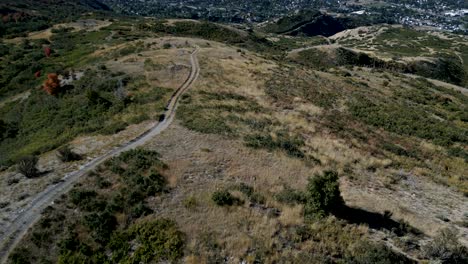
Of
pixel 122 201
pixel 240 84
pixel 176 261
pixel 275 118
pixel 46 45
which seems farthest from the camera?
pixel 46 45

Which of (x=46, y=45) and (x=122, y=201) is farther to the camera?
(x=46, y=45)

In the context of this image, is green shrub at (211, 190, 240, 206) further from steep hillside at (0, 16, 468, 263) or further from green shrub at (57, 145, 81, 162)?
green shrub at (57, 145, 81, 162)

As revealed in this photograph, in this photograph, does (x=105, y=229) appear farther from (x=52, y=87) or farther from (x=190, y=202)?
(x=52, y=87)

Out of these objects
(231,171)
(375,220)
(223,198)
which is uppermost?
(223,198)

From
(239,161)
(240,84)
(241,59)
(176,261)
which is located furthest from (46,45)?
(176,261)

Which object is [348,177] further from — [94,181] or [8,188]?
[8,188]

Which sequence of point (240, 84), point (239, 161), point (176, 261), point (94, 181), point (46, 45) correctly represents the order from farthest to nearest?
1. point (46, 45)
2. point (240, 84)
3. point (239, 161)
4. point (94, 181)
5. point (176, 261)

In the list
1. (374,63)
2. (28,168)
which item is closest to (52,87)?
(28,168)

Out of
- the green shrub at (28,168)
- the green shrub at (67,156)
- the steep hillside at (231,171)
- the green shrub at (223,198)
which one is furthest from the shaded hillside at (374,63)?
the green shrub at (28,168)
